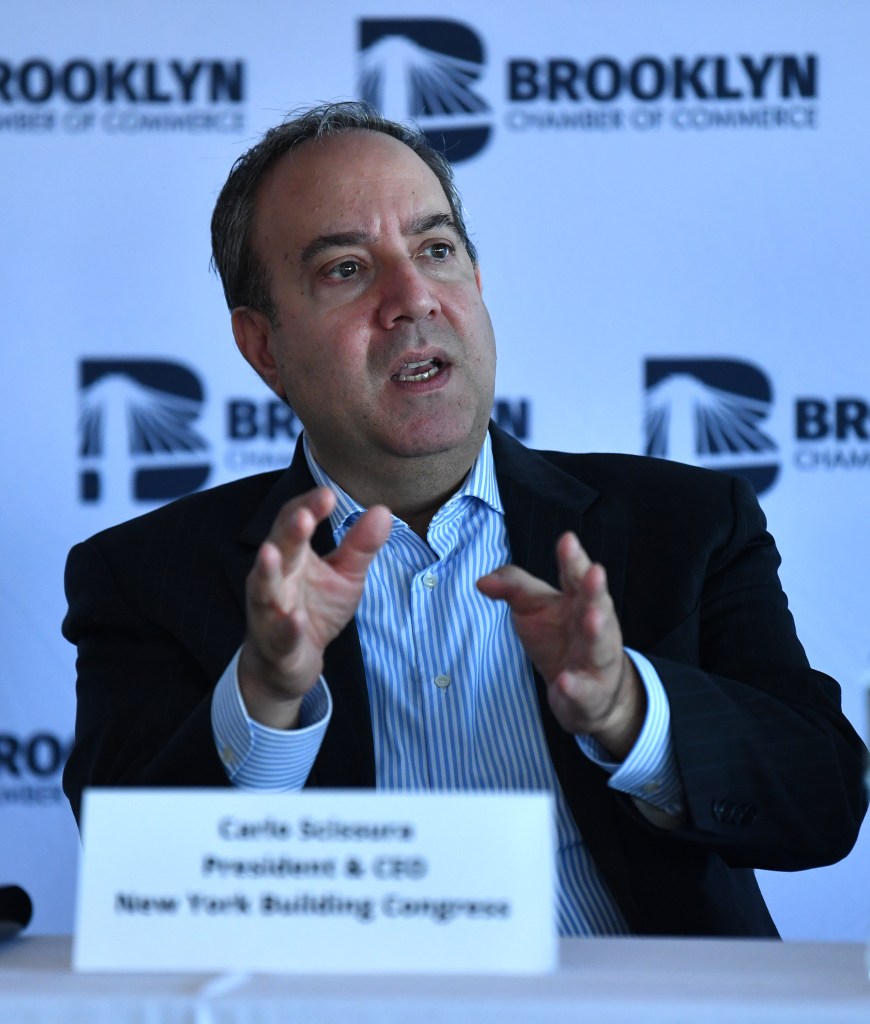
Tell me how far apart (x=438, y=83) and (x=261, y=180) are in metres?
0.87

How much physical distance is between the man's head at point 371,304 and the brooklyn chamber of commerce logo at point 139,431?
748 millimetres

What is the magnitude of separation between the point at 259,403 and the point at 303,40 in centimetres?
81

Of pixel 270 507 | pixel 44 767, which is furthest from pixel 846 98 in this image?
pixel 44 767

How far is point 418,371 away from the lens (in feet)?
6.06

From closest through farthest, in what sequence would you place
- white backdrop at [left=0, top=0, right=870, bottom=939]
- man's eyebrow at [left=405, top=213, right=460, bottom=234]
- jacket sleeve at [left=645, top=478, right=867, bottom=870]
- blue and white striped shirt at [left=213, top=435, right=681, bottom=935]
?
jacket sleeve at [left=645, top=478, right=867, bottom=870] < blue and white striped shirt at [left=213, top=435, right=681, bottom=935] < man's eyebrow at [left=405, top=213, right=460, bottom=234] < white backdrop at [left=0, top=0, right=870, bottom=939]

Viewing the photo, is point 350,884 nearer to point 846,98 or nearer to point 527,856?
point 527,856

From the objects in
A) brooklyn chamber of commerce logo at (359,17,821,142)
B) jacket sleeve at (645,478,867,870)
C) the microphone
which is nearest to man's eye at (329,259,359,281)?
jacket sleeve at (645,478,867,870)

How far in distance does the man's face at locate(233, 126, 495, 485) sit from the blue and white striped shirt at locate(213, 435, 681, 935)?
0.39ft

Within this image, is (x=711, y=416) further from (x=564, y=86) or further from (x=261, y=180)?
(x=261, y=180)

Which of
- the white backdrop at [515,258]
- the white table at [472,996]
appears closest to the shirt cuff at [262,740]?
the white table at [472,996]

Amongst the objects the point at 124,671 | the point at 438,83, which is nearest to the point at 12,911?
the point at 124,671

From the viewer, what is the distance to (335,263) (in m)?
1.94

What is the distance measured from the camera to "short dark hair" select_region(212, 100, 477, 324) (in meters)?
2.04

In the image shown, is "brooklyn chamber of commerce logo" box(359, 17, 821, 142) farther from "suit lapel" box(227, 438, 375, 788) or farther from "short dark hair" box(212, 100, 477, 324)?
"suit lapel" box(227, 438, 375, 788)
